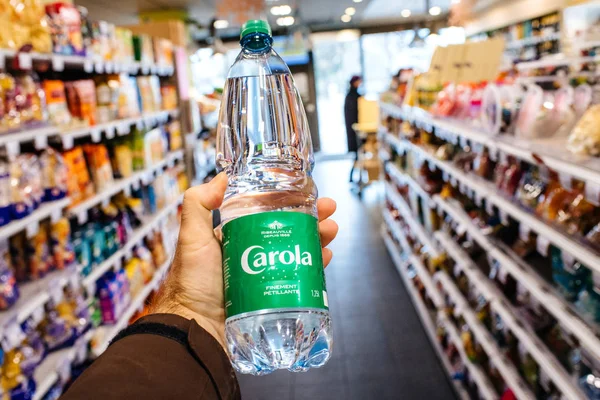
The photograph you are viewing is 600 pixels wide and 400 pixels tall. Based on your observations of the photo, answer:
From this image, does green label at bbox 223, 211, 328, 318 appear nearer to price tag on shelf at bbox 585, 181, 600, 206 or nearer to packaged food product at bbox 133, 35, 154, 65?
price tag on shelf at bbox 585, 181, 600, 206

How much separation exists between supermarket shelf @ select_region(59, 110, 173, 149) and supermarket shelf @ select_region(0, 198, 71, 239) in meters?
0.35

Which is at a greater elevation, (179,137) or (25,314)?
(179,137)

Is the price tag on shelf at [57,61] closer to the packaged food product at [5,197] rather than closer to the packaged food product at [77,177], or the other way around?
the packaged food product at [77,177]

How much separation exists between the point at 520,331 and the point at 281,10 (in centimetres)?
926

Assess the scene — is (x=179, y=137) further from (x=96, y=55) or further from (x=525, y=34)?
(x=525, y=34)

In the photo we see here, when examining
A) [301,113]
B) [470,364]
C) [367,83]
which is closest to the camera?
[301,113]

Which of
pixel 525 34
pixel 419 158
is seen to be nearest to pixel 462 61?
pixel 419 158

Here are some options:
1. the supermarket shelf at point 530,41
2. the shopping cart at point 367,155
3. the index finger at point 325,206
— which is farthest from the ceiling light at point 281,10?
the index finger at point 325,206

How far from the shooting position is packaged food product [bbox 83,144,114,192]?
3244 millimetres

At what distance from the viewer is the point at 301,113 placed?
1.55m

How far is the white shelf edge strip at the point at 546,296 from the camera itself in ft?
5.54

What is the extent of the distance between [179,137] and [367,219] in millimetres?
3171

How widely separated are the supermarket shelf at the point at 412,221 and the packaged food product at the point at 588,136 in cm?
189

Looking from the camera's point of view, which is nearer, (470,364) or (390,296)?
(470,364)
